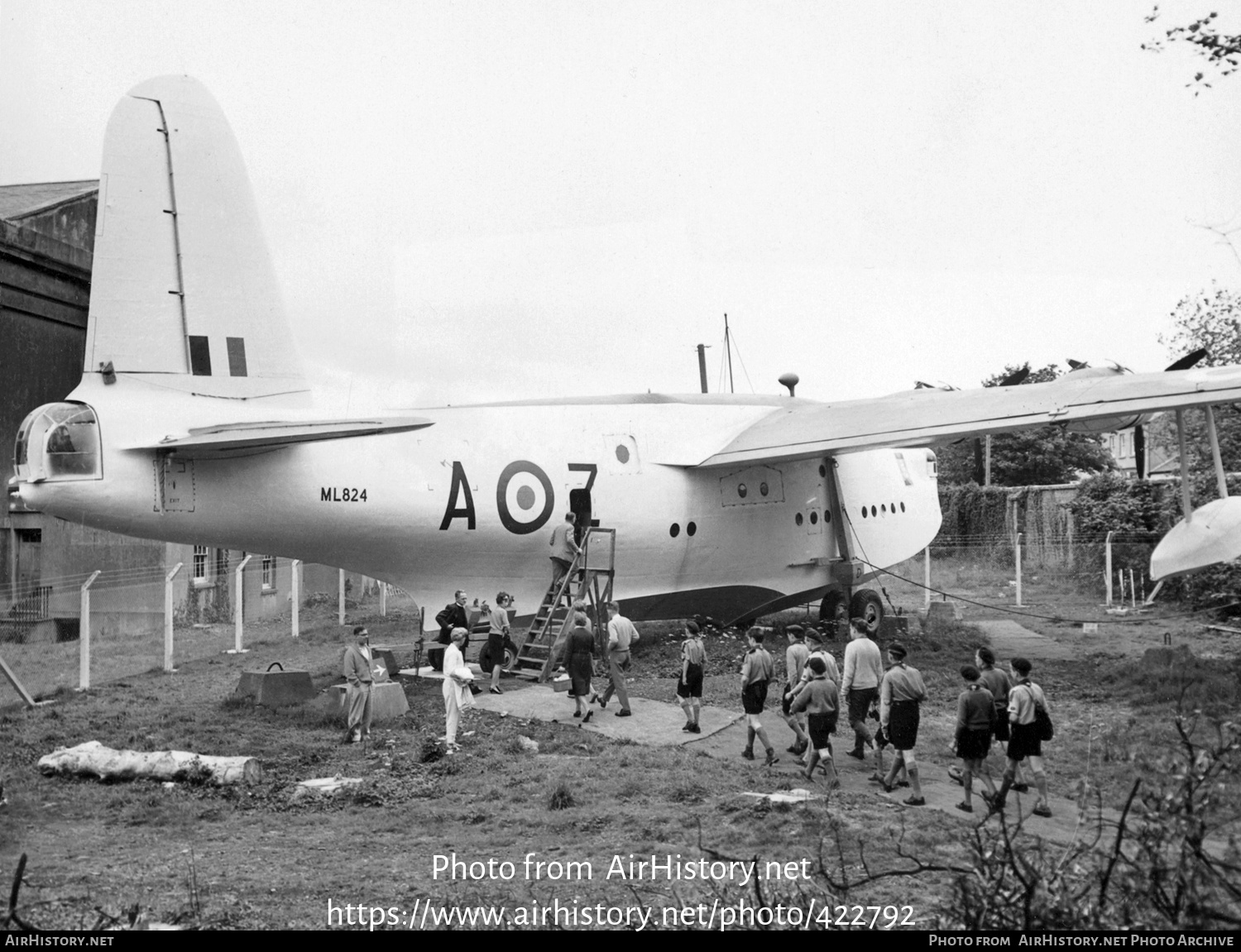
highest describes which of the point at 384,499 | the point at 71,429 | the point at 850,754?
the point at 71,429

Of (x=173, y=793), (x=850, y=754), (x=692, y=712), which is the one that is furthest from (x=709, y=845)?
(x=173, y=793)

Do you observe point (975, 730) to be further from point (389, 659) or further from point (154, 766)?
point (389, 659)

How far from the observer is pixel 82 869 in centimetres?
708

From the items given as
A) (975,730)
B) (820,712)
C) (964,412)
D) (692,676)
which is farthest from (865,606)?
(975,730)

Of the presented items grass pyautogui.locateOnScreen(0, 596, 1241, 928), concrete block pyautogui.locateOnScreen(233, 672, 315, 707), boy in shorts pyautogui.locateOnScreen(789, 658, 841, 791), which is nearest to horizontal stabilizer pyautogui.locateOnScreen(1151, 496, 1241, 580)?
grass pyautogui.locateOnScreen(0, 596, 1241, 928)

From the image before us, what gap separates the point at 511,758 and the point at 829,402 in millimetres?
11497

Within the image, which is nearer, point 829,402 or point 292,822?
point 292,822

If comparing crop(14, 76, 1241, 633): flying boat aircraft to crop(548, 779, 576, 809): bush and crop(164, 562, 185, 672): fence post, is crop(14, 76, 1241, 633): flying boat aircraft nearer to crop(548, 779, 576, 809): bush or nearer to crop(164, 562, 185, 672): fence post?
crop(164, 562, 185, 672): fence post

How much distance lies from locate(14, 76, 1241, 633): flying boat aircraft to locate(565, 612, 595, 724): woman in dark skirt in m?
3.25

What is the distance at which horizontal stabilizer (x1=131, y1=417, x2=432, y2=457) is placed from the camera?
1192 centimetres

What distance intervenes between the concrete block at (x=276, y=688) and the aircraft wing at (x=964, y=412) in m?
7.71

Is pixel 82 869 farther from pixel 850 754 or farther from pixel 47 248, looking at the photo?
pixel 47 248

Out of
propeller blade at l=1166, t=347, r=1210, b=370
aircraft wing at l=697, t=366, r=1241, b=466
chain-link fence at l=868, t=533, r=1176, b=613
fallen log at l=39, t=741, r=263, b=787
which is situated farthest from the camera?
chain-link fence at l=868, t=533, r=1176, b=613

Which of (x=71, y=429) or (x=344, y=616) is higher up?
(x=71, y=429)
